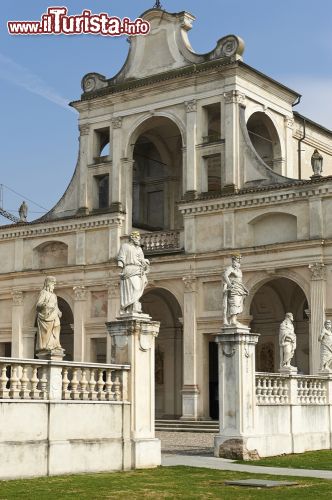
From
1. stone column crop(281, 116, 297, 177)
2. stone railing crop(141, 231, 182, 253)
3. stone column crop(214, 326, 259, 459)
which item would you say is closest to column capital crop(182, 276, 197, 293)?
stone railing crop(141, 231, 182, 253)

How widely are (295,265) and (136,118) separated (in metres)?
10.5

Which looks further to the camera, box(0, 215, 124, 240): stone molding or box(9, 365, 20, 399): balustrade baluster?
box(0, 215, 124, 240): stone molding

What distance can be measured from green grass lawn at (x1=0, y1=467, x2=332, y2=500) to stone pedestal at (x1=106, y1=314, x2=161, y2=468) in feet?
4.46

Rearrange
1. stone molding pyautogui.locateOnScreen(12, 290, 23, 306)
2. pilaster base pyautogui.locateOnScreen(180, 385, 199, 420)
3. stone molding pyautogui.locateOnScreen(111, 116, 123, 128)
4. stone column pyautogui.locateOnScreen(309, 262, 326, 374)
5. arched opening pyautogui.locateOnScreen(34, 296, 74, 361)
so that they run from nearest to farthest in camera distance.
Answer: stone column pyautogui.locateOnScreen(309, 262, 326, 374) < pilaster base pyautogui.locateOnScreen(180, 385, 199, 420) < stone molding pyautogui.locateOnScreen(111, 116, 123, 128) < stone molding pyautogui.locateOnScreen(12, 290, 23, 306) < arched opening pyautogui.locateOnScreen(34, 296, 74, 361)

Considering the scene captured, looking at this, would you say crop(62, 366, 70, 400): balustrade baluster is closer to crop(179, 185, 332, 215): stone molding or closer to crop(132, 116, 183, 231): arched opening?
crop(179, 185, 332, 215): stone molding

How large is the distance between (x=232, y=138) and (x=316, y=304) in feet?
25.3

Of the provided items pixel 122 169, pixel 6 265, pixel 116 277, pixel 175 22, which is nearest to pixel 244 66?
pixel 175 22

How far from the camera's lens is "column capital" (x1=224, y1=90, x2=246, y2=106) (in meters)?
36.4

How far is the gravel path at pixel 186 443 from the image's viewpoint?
78.2 ft

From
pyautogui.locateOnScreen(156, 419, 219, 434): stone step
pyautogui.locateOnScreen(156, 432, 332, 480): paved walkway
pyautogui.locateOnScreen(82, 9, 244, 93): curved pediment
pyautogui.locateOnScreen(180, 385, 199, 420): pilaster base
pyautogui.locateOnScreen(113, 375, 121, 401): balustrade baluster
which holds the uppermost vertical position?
pyautogui.locateOnScreen(82, 9, 244, 93): curved pediment

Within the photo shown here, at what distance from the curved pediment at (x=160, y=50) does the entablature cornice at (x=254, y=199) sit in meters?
6.15

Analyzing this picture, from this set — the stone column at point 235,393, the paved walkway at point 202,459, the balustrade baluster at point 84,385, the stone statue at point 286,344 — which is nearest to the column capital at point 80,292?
the paved walkway at point 202,459

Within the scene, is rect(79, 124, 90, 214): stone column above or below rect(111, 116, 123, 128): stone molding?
below

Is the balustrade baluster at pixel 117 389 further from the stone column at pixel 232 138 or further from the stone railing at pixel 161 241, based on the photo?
the stone railing at pixel 161 241
